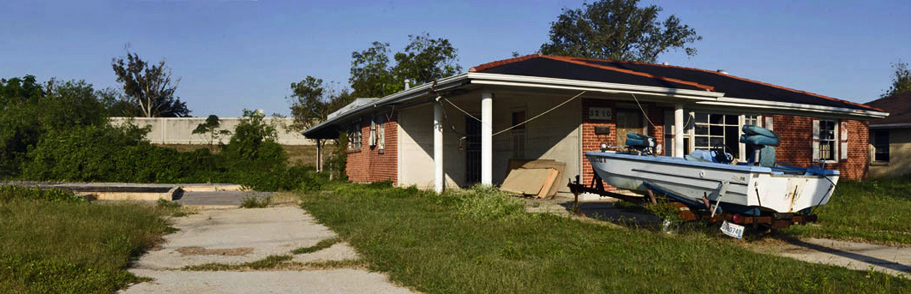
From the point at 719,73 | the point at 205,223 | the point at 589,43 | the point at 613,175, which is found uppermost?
the point at 589,43

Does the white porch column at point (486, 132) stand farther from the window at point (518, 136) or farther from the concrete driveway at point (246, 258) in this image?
the window at point (518, 136)

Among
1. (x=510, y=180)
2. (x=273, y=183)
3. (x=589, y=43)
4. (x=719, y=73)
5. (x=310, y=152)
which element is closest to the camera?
(x=510, y=180)

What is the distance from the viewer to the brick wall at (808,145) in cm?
1786

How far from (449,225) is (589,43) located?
128ft

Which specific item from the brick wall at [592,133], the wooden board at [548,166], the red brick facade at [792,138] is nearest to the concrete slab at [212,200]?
the wooden board at [548,166]

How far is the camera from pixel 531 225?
8719 mm

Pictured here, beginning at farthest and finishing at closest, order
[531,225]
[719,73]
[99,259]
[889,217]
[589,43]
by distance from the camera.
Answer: [589,43] → [719,73] → [889,217] → [531,225] → [99,259]

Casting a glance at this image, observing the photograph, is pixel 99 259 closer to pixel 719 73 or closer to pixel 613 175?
pixel 613 175

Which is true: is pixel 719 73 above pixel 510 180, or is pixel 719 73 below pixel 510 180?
above

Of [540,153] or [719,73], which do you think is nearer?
[540,153]

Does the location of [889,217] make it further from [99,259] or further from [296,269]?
[99,259]

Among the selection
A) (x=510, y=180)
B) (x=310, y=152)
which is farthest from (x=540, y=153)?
(x=310, y=152)

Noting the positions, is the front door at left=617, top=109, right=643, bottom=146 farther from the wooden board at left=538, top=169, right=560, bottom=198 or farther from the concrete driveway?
the concrete driveway

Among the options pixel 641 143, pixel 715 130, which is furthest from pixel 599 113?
pixel 641 143
